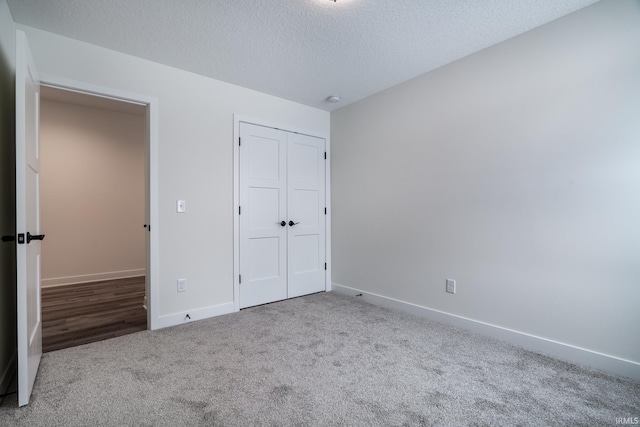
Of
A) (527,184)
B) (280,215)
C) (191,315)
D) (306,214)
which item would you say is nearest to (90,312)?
(191,315)

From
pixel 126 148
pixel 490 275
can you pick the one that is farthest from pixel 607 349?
pixel 126 148

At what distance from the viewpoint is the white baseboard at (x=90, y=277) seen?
167 inches

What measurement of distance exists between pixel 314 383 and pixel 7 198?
234 cm

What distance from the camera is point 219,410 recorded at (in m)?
1.57

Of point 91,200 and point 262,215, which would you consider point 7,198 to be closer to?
point 262,215

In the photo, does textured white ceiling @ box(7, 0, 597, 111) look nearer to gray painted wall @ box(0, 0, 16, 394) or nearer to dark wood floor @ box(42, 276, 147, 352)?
gray painted wall @ box(0, 0, 16, 394)

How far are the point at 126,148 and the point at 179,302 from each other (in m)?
3.33

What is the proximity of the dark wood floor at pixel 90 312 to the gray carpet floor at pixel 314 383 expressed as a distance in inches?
12.1

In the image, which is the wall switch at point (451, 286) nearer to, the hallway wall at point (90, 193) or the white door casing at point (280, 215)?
the white door casing at point (280, 215)

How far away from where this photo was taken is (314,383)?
5.98 feet

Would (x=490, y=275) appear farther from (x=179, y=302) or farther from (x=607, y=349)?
(x=179, y=302)

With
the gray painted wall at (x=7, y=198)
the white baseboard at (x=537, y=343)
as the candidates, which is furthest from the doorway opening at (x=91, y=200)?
the white baseboard at (x=537, y=343)

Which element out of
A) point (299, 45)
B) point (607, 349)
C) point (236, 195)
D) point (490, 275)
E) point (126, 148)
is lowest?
point (607, 349)

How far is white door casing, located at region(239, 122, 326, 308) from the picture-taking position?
334 centimetres
